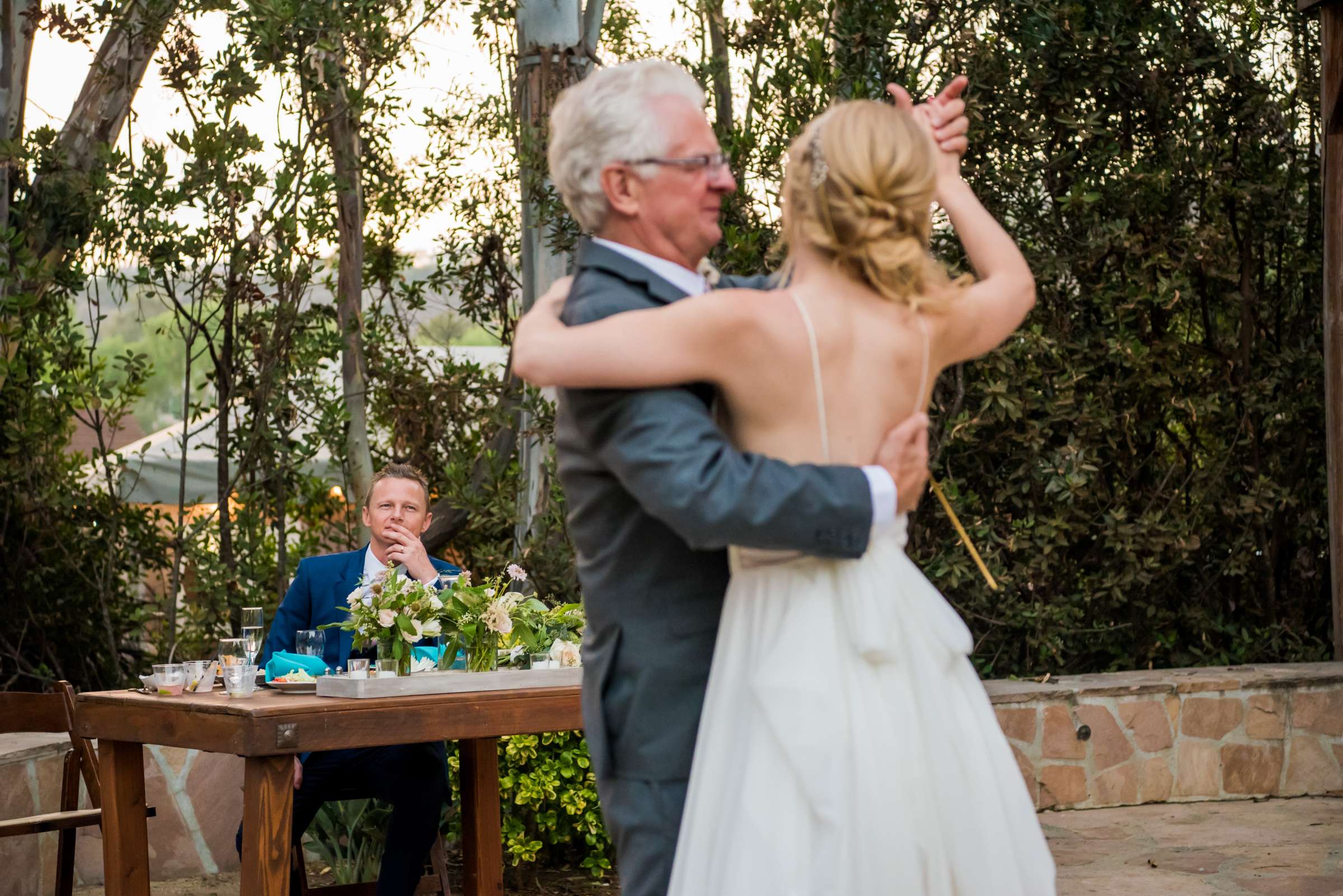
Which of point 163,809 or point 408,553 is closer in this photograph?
point 408,553

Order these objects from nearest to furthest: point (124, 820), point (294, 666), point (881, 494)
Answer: point (881, 494) < point (124, 820) < point (294, 666)

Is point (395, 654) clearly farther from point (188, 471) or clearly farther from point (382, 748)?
point (188, 471)

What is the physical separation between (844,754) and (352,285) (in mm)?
5650

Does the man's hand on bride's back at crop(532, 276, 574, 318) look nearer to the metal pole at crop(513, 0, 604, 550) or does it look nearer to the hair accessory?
the hair accessory

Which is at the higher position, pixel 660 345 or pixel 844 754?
pixel 660 345

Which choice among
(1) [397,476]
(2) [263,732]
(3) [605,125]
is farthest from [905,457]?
(1) [397,476]

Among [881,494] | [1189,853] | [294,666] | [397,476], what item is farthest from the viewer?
[1189,853]

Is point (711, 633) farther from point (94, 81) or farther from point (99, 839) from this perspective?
point (94, 81)

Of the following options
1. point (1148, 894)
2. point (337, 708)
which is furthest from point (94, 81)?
point (1148, 894)

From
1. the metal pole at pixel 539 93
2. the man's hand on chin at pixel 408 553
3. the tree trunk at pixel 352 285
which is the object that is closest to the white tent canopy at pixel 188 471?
the tree trunk at pixel 352 285

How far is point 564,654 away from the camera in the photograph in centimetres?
400

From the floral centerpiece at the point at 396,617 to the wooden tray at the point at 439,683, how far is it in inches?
3.7

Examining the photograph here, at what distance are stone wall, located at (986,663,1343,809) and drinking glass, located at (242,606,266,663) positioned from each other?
3258mm

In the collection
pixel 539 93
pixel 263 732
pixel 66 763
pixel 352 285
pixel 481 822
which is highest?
pixel 539 93
